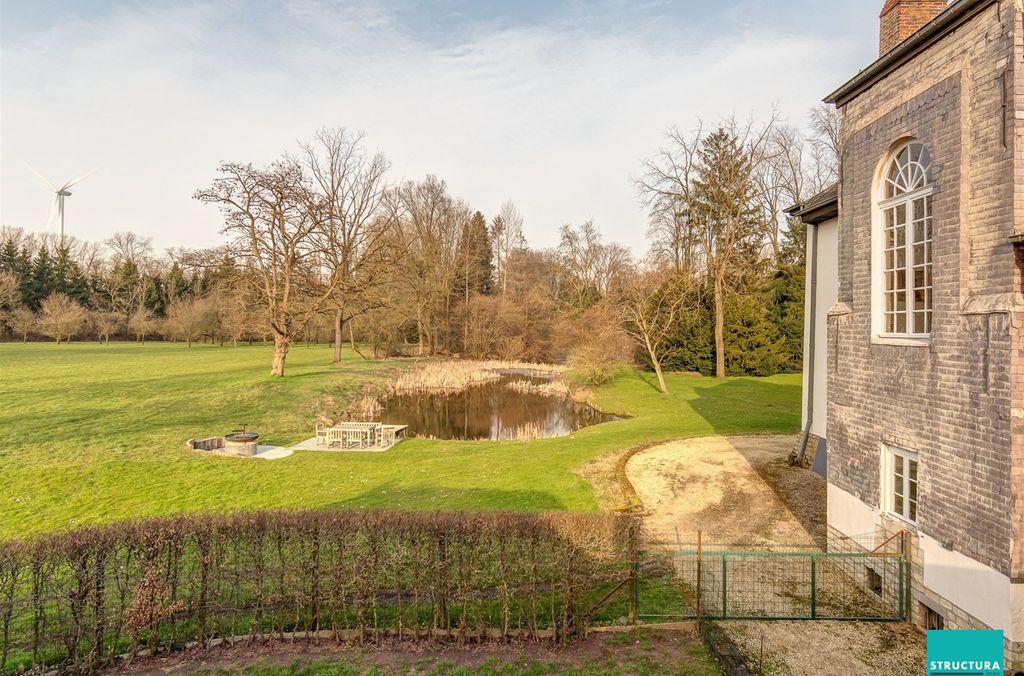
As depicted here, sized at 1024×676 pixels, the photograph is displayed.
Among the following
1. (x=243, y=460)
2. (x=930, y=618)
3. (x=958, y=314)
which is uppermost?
(x=958, y=314)

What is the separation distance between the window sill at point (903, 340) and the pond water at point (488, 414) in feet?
44.1

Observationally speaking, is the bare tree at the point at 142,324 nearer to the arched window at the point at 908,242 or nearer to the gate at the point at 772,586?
the gate at the point at 772,586

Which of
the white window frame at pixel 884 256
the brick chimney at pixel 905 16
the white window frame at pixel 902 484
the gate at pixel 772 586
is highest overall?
the brick chimney at pixel 905 16

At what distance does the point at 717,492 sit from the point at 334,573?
8512 millimetres

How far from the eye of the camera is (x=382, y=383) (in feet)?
98.7

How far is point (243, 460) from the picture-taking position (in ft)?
46.1

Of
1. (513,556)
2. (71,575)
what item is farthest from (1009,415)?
(71,575)

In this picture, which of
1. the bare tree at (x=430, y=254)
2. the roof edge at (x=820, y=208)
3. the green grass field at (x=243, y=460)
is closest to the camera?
the green grass field at (x=243, y=460)

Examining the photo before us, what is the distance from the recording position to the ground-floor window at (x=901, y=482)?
270 inches

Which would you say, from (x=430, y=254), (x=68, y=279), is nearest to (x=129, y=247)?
(x=68, y=279)

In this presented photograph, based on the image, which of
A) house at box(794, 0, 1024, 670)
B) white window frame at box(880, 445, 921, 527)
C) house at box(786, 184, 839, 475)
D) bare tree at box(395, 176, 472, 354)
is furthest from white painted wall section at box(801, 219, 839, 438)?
bare tree at box(395, 176, 472, 354)

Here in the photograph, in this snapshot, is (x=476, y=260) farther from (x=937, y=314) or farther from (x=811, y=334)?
(x=937, y=314)

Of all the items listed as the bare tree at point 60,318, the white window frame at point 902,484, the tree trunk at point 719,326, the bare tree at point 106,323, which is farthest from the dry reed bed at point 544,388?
the bare tree at point 60,318

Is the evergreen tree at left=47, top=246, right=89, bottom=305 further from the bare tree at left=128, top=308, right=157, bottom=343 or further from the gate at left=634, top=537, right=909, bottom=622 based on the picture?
the gate at left=634, top=537, right=909, bottom=622
